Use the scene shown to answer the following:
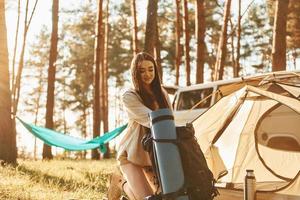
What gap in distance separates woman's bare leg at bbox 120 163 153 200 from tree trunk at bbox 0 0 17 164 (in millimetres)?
5287

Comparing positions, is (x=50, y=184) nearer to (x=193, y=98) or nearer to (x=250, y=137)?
(x=250, y=137)

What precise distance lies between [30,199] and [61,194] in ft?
1.81

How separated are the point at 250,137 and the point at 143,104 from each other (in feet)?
8.40

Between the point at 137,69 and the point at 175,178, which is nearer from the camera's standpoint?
the point at 175,178

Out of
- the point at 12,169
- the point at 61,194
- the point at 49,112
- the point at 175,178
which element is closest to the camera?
the point at 175,178

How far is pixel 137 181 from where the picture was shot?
306 cm

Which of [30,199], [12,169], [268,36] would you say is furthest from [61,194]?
[268,36]

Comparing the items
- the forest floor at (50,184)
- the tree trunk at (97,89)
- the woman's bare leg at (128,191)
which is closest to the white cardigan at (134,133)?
the woman's bare leg at (128,191)

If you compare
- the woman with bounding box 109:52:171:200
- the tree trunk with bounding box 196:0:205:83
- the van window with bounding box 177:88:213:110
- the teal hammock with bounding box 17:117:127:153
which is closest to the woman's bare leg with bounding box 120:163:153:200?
the woman with bounding box 109:52:171:200

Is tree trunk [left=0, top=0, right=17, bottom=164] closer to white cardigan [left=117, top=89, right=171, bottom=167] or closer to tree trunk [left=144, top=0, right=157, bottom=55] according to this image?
tree trunk [left=144, top=0, right=157, bottom=55]

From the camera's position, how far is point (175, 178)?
2557 mm

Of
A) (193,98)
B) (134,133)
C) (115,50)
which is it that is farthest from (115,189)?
(115,50)

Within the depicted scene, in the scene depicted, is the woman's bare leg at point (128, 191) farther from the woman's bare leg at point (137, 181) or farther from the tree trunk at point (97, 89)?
the tree trunk at point (97, 89)

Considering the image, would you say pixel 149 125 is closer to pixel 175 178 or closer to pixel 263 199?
pixel 175 178
